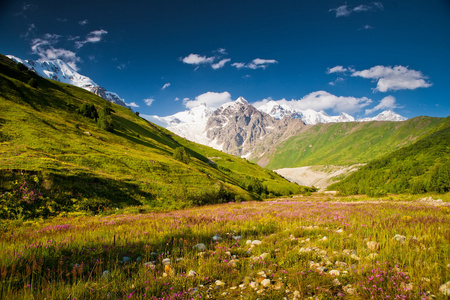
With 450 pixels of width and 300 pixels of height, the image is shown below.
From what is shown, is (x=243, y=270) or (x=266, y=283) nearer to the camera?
(x=266, y=283)

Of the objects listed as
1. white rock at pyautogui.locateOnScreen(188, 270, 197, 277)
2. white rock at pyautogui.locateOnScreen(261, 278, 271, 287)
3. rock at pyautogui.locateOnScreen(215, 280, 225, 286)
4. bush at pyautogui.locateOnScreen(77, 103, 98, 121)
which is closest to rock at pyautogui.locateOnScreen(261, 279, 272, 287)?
white rock at pyautogui.locateOnScreen(261, 278, 271, 287)

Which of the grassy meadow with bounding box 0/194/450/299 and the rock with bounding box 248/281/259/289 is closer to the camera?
the grassy meadow with bounding box 0/194/450/299

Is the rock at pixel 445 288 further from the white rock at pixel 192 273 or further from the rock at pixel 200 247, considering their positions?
the rock at pixel 200 247

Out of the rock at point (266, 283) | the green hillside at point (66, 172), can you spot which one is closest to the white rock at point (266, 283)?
the rock at point (266, 283)

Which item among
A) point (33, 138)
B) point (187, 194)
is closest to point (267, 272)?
point (187, 194)

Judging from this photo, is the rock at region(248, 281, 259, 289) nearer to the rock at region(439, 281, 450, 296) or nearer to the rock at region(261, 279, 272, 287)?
the rock at region(261, 279, 272, 287)

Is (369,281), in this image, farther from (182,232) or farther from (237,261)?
(182,232)

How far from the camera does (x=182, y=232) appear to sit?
8.12 metres

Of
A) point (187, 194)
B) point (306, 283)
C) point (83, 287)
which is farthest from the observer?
point (187, 194)

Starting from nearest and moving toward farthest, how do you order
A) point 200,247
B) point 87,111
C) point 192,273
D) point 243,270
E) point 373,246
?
1. point 192,273
2. point 243,270
3. point 373,246
4. point 200,247
5. point 87,111

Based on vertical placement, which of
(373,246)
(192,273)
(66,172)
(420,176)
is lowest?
(420,176)

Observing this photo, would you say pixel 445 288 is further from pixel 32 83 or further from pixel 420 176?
pixel 32 83

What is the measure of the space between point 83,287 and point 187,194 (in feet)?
86.1

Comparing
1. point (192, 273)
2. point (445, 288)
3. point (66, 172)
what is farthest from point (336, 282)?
point (66, 172)
